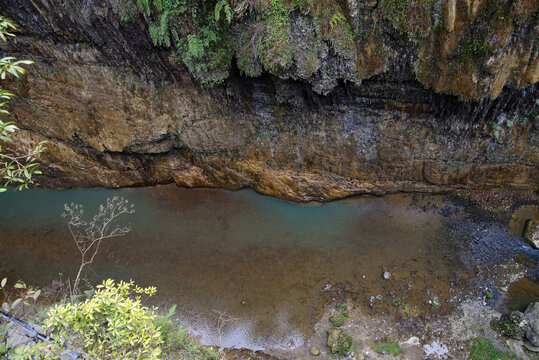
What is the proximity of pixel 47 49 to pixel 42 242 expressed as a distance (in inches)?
222

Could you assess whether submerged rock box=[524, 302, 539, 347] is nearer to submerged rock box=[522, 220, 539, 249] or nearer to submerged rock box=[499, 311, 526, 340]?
submerged rock box=[499, 311, 526, 340]

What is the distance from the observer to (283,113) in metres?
8.87

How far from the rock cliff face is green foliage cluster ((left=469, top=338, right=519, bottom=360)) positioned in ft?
13.1

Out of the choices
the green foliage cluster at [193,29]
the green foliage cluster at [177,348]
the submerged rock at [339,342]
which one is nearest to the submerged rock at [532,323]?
the submerged rock at [339,342]

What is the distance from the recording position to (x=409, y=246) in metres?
9.09

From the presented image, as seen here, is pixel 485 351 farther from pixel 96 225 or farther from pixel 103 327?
pixel 96 225

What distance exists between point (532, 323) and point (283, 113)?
7.78m

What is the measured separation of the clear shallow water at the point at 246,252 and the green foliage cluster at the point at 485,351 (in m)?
1.14

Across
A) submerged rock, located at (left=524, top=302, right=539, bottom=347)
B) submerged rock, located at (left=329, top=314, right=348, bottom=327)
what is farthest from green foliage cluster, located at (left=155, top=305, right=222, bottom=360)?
submerged rock, located at (left=524, top=302, right=539, bottom=347)

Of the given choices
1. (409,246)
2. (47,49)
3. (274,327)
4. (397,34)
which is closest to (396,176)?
(409,246)

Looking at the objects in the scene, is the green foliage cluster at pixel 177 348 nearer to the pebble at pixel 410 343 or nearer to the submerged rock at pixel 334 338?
the submerged rock at pixel 334 338

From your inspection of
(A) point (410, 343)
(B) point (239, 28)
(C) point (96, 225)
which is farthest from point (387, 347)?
(C) point (96, 225)

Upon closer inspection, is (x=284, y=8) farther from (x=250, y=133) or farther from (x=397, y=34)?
(x=250, y=133)

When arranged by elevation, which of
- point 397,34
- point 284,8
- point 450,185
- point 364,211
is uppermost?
point 284,8
